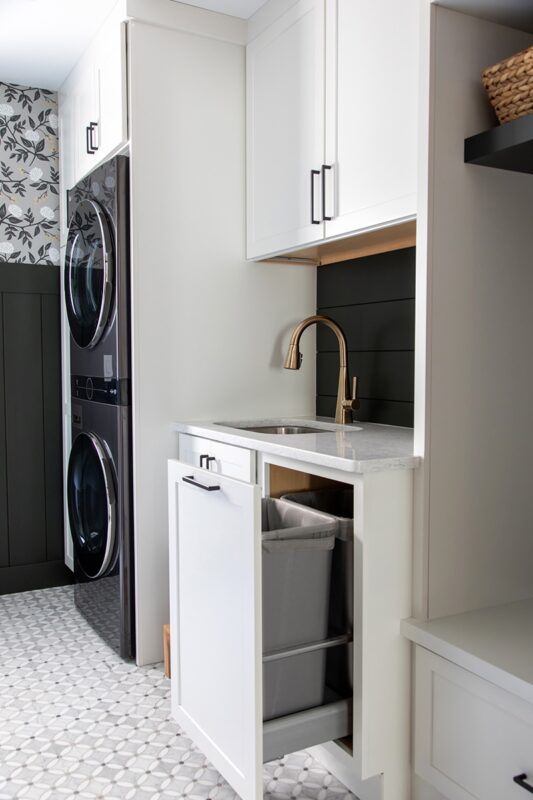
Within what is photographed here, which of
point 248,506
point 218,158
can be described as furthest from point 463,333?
point 218,158

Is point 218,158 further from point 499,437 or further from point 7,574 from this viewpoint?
point 7,574

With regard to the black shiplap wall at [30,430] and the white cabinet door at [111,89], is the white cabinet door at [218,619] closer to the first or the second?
the white cabinet door at [111,89]

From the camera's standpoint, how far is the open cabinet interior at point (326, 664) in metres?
1.56

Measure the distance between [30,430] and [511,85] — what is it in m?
2.52

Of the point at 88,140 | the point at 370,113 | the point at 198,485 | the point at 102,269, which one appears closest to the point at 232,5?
the point at 88,140

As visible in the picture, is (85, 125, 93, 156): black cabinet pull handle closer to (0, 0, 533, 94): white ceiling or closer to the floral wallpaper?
(0, 0, 533, 94): white ceiling

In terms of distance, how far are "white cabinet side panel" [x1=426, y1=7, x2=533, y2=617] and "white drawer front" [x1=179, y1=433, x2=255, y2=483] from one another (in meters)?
0.62

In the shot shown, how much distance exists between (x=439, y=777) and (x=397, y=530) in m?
0.54

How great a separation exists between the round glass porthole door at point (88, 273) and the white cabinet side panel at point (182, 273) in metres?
0.12

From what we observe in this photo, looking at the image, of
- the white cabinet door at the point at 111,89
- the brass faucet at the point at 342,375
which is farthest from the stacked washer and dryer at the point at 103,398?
the brass faucet at the point at 342,375

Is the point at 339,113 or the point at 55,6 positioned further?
the point at 55,6

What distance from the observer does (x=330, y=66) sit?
207cm

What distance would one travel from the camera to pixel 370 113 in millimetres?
1919

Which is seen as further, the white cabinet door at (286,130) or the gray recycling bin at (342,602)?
the white cabinet door at (286,130)
